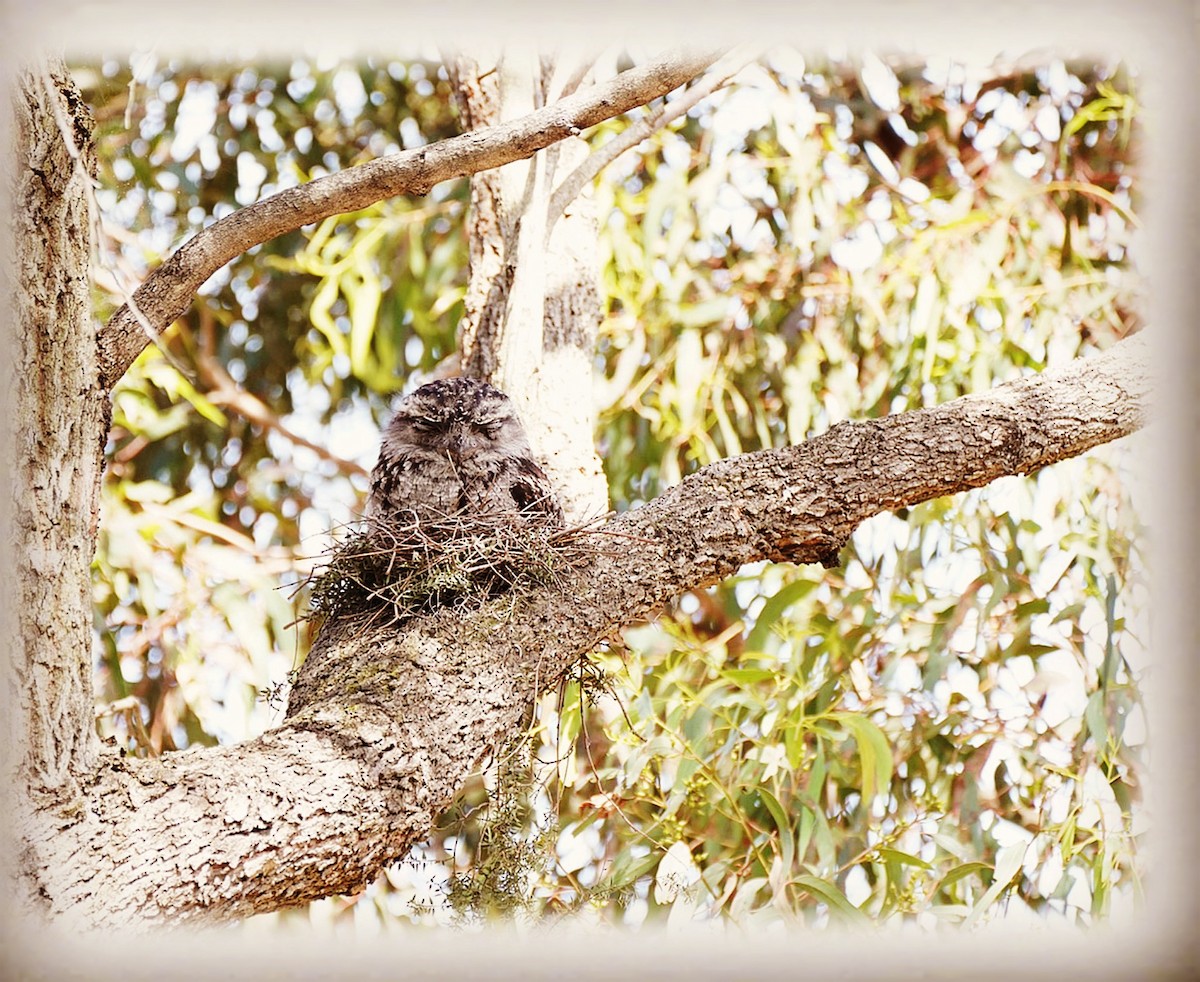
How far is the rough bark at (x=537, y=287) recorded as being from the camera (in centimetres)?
245

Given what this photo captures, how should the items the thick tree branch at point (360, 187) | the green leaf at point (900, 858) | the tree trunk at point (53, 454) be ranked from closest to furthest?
1. the tree trunk at point (53, 454)
2. the thick tree branch at point (360, 187)
3. the green leaf at point (900, 858)

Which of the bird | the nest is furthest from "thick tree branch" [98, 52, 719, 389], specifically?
the bird

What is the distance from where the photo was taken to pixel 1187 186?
2.09 meters

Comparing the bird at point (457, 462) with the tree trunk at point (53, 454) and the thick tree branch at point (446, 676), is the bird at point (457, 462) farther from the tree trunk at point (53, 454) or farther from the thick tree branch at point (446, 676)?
the tree trunk at point (53, 454)

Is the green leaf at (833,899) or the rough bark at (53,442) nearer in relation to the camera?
the rough bark at (53,442)

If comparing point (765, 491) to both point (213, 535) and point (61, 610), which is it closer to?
point (61, 610)

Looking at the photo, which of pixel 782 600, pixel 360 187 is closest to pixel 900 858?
pixel 782 600

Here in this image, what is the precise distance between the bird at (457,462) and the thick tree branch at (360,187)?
0.64 m

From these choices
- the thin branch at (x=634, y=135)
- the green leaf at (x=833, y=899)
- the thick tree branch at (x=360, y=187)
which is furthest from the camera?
the green leaf at (x=833, y=899)

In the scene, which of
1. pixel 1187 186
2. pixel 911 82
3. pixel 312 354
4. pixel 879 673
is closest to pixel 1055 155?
pixel 911 82

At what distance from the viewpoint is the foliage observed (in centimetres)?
286

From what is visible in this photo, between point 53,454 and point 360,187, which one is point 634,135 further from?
point 53,454

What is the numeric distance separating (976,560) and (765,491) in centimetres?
159

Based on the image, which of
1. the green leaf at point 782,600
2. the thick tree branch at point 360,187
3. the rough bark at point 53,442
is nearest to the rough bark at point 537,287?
the thick tree branch at point 360,187
